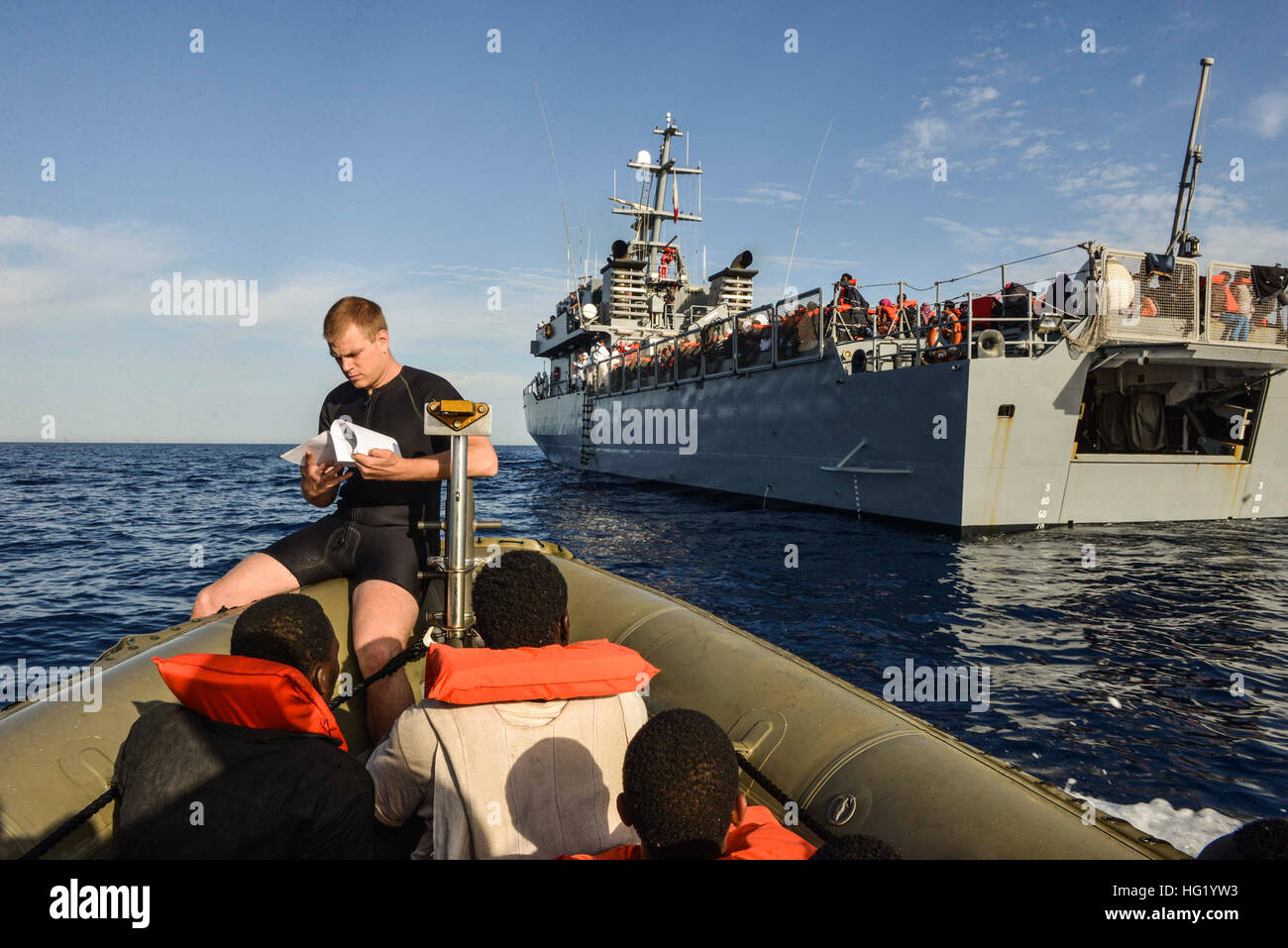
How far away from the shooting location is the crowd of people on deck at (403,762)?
1.62 m

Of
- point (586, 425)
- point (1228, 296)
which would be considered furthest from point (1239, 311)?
point (586, 425)

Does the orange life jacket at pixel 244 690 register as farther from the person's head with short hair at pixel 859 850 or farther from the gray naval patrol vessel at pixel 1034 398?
the gray naval patrol vessel at pixel 1034 398

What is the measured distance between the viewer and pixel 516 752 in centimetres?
173

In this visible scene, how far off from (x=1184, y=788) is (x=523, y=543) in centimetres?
442

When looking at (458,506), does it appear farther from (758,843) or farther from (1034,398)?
(1034,398)

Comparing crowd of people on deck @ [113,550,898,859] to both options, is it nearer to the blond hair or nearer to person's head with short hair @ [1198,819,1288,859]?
person's head with short hair @ [1198,819,1288,859]

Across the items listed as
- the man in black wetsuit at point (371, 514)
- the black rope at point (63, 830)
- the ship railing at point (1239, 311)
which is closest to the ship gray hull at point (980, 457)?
the ship railing at point (1239, 311)

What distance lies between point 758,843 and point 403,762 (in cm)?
93

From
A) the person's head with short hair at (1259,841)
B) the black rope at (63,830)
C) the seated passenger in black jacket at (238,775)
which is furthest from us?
the black rope at (63,830)

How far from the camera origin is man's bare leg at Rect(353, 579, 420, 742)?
2811 millimetres

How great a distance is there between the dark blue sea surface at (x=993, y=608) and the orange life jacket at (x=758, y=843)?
334 centimetres

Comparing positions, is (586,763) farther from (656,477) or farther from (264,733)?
(656,477)

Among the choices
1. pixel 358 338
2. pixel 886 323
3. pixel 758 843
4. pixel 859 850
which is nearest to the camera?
pixel 859 850

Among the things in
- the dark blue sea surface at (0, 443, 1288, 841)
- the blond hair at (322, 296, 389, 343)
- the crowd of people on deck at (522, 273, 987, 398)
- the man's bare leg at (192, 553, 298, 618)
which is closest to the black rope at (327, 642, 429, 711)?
the man's bare leg at (192, 553, 298, 618)
